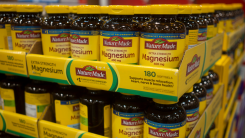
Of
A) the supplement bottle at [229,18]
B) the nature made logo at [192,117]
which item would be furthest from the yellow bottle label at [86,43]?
the supplement bottle at [229,18]

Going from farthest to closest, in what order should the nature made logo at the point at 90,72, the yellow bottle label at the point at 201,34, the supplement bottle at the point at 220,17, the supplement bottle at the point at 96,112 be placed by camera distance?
the supplement bottle at the point at 220,17 < the yellow bottle label at the point at 201,34 < the supplement bottle at the point at 96,112 < the nature made logo at the point at 90,72

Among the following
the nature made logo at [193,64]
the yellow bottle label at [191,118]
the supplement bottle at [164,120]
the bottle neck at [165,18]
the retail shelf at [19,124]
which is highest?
the bottle neck at [165,18]

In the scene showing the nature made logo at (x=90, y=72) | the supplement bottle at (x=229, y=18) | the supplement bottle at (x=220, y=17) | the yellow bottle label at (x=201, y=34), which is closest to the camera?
the nature made logo at (x=90, y=72)

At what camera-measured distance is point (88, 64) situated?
93cm

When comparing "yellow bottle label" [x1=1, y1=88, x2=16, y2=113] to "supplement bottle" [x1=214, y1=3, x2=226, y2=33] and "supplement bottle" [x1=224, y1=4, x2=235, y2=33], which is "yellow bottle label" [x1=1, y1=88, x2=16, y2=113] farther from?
"supplement bottle" [x1=224, y1=4, x2=235, y2=33]

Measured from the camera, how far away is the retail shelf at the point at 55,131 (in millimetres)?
1022

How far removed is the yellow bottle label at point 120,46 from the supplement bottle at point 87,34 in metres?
0.07

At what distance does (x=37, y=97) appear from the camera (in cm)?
121

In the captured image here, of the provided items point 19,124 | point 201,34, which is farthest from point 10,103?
point 201,34

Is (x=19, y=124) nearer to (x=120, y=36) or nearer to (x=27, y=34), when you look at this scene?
(x=27, y=34)

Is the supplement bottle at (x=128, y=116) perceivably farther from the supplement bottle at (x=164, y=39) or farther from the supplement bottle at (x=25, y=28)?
the supplement bottle at (x=25, y=28)

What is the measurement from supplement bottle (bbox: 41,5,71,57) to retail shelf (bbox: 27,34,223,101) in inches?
2.5

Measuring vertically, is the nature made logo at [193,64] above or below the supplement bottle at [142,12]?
below

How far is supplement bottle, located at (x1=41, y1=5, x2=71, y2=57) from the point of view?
3.48 ft
